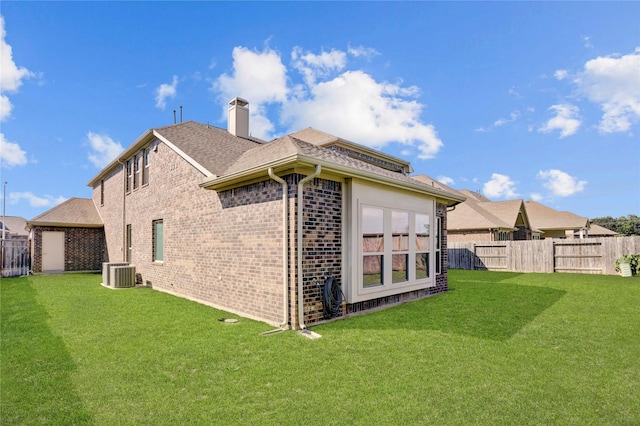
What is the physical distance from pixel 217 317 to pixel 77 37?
1060 centimetres

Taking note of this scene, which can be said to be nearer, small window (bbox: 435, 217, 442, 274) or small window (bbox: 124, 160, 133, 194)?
small window (bbox: 435, 217, 442, 274)

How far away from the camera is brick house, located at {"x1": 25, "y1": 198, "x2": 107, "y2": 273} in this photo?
54.7 feet

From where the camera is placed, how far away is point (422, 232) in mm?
9156

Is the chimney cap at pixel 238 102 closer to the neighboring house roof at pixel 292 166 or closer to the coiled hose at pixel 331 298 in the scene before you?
the neighboring house roof at pixel 292 166

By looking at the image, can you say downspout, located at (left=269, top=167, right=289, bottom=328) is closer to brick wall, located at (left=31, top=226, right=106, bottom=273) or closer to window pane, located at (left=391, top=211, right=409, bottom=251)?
window pane, located at (left=391, top=211, right=409, bottom=251)

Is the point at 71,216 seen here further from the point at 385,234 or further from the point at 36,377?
the point at 385,234

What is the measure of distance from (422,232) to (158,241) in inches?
356

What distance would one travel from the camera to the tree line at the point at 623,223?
6154cm

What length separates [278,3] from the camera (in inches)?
375

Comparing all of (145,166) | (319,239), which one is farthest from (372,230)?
(145,166)

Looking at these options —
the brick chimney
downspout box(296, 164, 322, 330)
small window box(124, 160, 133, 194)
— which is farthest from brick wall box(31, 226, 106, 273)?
downspout box(296, 164, 322, 330)

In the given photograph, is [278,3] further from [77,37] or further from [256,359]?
[256,359]

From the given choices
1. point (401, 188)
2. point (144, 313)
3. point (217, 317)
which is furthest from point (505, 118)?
point (144, 313)

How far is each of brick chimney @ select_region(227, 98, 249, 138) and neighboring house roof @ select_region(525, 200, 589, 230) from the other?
29.5 m
